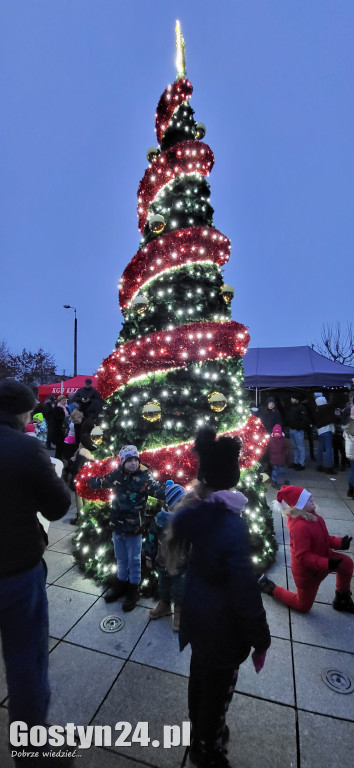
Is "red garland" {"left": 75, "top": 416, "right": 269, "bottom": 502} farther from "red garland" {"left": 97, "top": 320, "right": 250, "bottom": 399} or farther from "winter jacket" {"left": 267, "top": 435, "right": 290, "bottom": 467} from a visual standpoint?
"winter jacket" {"left": 267, "top": 435, "right": 290, "bottom": 467}

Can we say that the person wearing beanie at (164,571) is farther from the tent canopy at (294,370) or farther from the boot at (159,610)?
the tent canopy at (294,370)

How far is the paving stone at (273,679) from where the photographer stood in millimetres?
2393

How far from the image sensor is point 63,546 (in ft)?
15.9

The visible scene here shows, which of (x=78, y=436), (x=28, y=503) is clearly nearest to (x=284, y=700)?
(x=28, y=503)

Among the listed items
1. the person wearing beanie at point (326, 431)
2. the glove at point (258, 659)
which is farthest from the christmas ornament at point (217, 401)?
the person wearing beanie at point (326, 431)

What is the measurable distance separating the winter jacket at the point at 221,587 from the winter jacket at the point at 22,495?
76cm

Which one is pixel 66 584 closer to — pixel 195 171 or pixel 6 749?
pixel 6 749

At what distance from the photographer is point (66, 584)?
12.6 ft

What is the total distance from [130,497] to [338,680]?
7.57 ft

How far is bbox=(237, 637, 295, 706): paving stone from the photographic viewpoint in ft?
7.85

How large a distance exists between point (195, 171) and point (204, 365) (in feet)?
10.7

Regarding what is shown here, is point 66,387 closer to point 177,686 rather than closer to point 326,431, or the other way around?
point 326,431

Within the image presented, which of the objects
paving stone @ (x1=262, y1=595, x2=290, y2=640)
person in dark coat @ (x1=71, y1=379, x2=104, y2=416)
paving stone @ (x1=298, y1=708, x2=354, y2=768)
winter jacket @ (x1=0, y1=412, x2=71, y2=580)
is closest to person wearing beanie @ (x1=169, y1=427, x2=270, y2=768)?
paving stone @ (x1=298, y1=708, x2=354, y2=768)

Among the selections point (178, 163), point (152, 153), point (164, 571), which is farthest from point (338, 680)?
point (152, 153)
